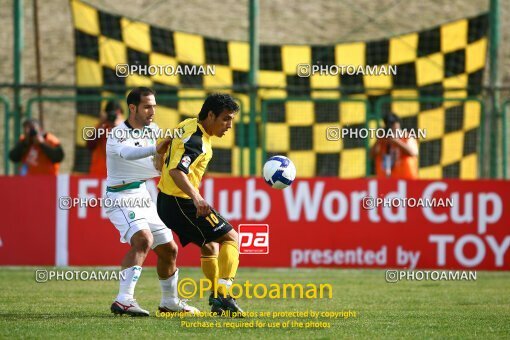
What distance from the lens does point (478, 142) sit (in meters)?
15.7

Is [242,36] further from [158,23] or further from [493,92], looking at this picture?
[493,92]

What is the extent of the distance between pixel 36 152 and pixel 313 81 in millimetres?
5698

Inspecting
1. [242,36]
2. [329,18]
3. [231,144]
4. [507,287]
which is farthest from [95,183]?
[329,18]

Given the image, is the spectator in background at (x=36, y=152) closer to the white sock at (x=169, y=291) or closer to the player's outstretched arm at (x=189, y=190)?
the white sock at (x=169, y=291)

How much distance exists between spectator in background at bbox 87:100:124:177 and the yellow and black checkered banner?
0.61m

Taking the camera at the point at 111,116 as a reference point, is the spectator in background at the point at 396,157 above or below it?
below

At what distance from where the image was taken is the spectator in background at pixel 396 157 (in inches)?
601

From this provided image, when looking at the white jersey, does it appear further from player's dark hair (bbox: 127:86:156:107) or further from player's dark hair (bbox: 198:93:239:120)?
player's dark hair (bbox: 198:93:239:120)

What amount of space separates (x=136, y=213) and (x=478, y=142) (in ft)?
24.1

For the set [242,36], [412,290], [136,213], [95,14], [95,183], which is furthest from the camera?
[242,36]

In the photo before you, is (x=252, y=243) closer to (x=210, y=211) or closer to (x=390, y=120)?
(x=210, y=211)

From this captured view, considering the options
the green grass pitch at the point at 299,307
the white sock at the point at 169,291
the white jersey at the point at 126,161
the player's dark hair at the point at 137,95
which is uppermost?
the player's dark hair at the point at 137,95

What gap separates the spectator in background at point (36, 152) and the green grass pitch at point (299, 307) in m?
1.52

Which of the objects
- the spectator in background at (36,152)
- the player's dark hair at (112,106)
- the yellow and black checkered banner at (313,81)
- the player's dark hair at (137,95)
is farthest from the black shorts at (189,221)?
the spectator in background at (36,152)
